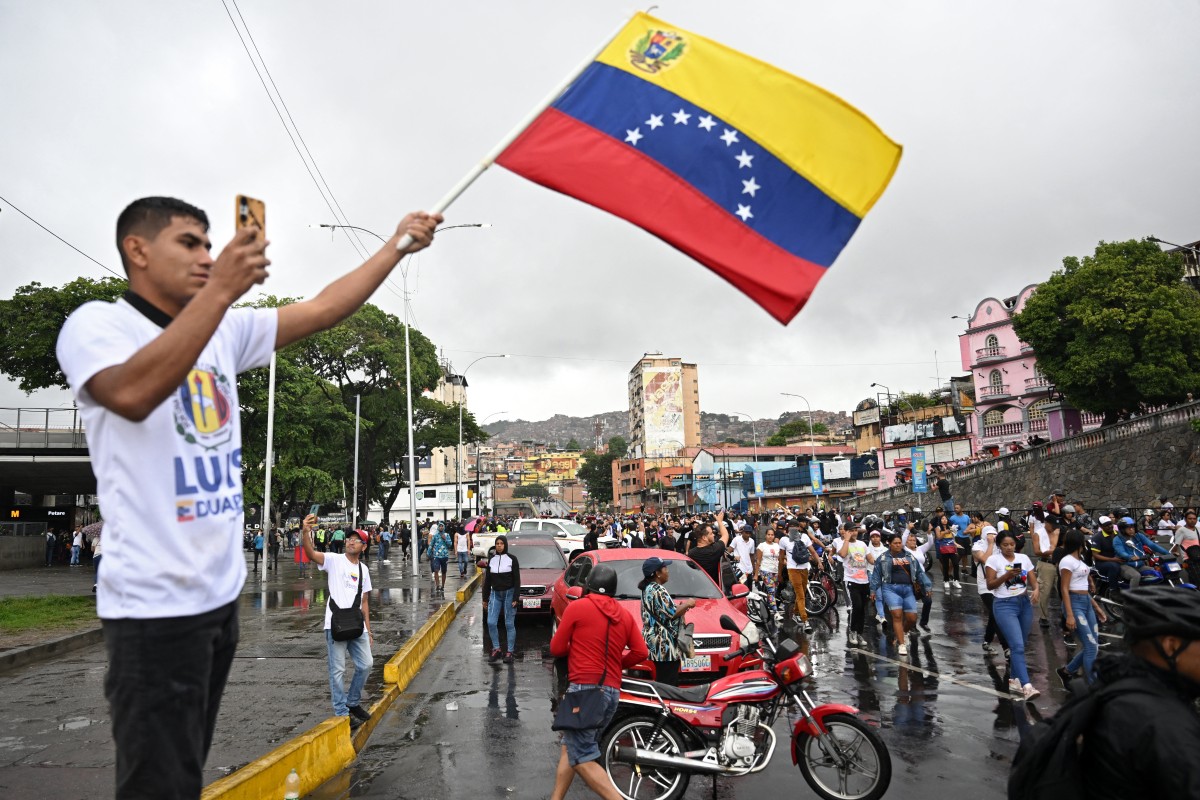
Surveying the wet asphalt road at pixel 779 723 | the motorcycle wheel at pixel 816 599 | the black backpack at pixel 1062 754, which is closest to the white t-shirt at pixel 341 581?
the wet asphalt road at pixel 779 723

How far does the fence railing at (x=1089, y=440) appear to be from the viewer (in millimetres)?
29750

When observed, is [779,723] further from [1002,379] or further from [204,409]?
[1002,379]

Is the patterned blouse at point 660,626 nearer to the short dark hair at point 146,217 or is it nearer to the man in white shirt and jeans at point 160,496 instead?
the man in white shirt and jeans at point 160,496

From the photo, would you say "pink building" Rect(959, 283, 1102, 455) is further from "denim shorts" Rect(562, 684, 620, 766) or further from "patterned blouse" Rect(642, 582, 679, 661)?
"denim shorts" Rect(562, 684, 620, 766)

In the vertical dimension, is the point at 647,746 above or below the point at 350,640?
below

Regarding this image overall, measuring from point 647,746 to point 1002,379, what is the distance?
189ft

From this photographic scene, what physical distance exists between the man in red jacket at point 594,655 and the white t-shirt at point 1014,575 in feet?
17.9

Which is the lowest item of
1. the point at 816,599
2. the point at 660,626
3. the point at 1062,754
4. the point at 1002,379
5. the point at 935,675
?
the point at 935,675

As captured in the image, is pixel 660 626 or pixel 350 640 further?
pixel 350 640

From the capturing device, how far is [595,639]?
5777mm

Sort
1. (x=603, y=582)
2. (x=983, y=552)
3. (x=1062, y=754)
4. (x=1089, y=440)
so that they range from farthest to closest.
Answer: (x=1089, y=440)
(x=983, y=552)
(x=603, y=582)
(x=1062, y=754)

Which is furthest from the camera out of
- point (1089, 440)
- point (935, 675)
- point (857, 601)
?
point (1089, 440)

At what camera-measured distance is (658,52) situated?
14.6ft

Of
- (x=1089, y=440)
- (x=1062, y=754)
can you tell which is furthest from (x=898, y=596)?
(x=1089, y=440)
